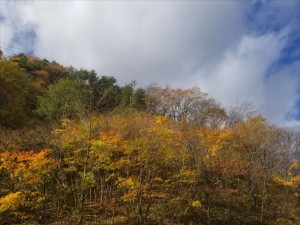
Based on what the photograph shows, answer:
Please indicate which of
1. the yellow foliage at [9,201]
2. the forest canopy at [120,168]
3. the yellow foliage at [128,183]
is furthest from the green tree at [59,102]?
the yellow foliage at [9,201]

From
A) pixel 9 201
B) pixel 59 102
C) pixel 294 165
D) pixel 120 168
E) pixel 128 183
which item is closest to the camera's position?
pixel 9 201

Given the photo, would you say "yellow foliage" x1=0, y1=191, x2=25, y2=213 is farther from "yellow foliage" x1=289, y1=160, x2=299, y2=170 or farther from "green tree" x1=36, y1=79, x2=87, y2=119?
"yellow foliage" x1=289, y1=160, x2=299, y2=170

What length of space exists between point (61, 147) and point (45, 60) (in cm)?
3783

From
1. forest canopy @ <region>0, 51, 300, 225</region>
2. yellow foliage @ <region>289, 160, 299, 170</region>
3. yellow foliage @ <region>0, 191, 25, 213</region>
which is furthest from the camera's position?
yellow foliage @ <region>289, 160, 299, 170</region>

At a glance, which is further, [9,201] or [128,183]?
[128,183]

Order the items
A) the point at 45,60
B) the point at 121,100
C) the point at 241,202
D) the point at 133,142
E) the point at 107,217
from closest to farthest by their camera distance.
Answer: the point at 133,142, the point at 107,217, the point at 241,202, the point at 121,100, the point at 45,60

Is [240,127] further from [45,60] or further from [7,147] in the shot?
[45,60]

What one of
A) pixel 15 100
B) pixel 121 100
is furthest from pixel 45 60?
pixel 15 100

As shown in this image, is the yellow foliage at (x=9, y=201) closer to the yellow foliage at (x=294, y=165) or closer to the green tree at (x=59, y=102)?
the green tree at (x=59, y=102)

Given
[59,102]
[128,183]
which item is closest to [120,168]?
[128,183]

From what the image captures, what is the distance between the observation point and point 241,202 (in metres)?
27.1

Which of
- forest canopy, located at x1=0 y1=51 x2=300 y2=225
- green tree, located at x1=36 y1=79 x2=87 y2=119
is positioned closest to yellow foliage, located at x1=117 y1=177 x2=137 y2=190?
forest canopy, located at x1=0 y1=51 x2=300 y2=225

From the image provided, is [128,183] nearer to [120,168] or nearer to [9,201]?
[120,168]

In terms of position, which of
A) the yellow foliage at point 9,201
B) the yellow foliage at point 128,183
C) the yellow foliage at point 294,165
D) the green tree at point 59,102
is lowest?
the yellow foliage at point 9,201
